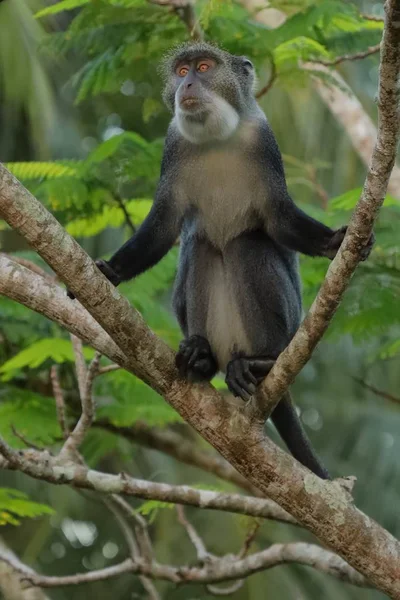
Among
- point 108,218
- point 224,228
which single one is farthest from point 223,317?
point 108,218

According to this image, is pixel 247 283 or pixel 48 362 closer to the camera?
pixel 247 283

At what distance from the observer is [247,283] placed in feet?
13.2

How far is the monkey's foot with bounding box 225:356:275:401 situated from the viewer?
11.9ft

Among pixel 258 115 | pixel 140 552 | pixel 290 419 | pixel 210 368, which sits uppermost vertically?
pixel 258 115

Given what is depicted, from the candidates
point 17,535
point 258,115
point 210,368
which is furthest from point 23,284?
point 17,535

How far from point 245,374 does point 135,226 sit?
2.02 meters

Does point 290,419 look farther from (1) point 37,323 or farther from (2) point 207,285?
(1) point 37,323

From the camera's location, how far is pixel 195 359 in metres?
3.57

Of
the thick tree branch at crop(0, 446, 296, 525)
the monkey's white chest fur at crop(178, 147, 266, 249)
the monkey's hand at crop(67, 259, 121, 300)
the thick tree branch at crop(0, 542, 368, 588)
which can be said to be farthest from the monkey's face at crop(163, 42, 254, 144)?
the thick tree branch at crop(0, 542, 368, 588)

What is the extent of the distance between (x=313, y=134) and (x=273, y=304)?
7.58 m

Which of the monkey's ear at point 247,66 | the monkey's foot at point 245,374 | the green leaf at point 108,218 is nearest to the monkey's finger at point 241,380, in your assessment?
the monkey's foot at point 245,374

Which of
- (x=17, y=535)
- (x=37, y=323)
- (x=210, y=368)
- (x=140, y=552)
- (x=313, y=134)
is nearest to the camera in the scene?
(x=210, y=368)

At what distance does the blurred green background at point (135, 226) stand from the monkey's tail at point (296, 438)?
591 mm

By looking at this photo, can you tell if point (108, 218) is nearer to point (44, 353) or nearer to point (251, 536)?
point (44, 353)
